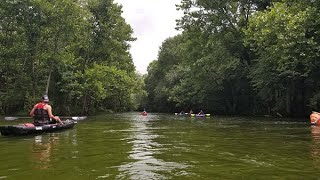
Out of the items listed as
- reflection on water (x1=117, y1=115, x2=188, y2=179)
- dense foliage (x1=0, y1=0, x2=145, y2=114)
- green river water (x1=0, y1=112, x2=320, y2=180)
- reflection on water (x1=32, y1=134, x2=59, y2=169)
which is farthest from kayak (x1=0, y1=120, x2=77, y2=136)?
dense foliage (x1=0, y1=0, x2=145, y2=114)

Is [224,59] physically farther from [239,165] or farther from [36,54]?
[239,165]

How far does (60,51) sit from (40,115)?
23.7m

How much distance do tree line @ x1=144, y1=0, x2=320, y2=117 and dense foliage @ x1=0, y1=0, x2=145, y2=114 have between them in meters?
8.68

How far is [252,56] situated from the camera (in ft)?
131

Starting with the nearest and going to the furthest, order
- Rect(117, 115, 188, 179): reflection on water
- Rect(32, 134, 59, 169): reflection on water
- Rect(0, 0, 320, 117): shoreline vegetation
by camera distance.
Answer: Rect(117, 115, 188, 179): reflection on water → Rect(32, 134, 59, 169): reflection on water → Rect(0, 0, 320, 117): shoreline vegetation

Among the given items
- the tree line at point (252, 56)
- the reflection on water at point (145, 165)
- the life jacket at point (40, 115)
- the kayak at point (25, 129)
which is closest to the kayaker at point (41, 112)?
the life jacket at point (40, 115)

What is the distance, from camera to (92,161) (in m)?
8.42

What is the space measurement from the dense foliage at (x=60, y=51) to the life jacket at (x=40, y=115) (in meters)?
19.2

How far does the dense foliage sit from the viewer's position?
34.0 m

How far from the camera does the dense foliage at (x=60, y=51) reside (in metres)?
34.0

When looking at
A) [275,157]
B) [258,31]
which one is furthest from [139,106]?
[275,157]

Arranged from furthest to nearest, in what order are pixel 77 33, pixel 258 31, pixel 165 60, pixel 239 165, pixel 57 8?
1. pixel 165 60
2. pixel 77 33
3. pixel 57 8
4. pixel 258 31
5. pixel 239 165

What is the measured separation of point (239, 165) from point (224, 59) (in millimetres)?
32088

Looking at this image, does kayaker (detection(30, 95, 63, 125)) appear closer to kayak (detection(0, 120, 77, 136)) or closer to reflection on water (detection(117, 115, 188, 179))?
kayak (detection(0, 120, 77, 136))
